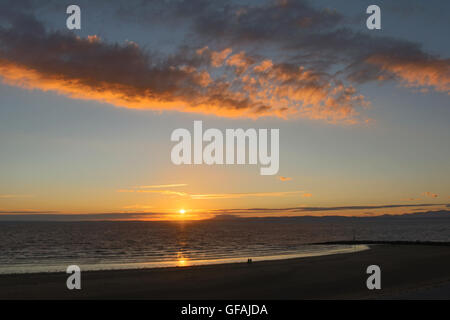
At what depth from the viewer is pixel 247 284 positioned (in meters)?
30.4

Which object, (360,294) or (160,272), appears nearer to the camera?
(360,294)

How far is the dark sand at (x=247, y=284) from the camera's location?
2527 centimetres

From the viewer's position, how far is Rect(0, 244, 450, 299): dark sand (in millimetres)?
25266

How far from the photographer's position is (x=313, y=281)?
31609 mm
